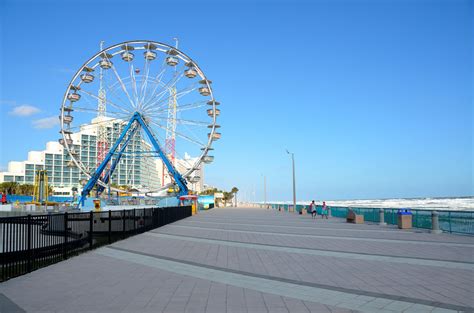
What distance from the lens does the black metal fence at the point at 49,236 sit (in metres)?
8.86

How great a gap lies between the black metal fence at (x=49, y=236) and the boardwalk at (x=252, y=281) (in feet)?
1.49

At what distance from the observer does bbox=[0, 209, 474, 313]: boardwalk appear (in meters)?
6.30

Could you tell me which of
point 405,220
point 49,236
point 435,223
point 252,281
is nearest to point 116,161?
point 405,220

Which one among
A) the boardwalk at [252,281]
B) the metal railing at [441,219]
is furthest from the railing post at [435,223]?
the boardwalk at [252,281]

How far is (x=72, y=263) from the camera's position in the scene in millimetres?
10312

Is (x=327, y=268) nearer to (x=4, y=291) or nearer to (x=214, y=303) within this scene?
(x=214, y=303)

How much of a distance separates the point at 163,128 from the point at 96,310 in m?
39.2

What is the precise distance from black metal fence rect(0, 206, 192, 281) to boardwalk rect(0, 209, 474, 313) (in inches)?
17.8

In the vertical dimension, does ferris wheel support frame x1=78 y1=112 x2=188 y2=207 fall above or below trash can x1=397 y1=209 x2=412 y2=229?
above

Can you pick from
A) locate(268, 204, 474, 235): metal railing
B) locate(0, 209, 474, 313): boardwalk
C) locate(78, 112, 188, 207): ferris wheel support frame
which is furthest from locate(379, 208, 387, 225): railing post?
locate(78, 112, 188, 207): ferris wheel support frame

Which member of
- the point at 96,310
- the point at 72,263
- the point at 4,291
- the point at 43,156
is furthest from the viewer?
the point at 43,156

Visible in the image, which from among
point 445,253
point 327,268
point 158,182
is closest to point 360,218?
point 445,253

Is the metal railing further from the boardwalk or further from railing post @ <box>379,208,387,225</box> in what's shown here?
the boardwalk

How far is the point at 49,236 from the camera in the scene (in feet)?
33.6
